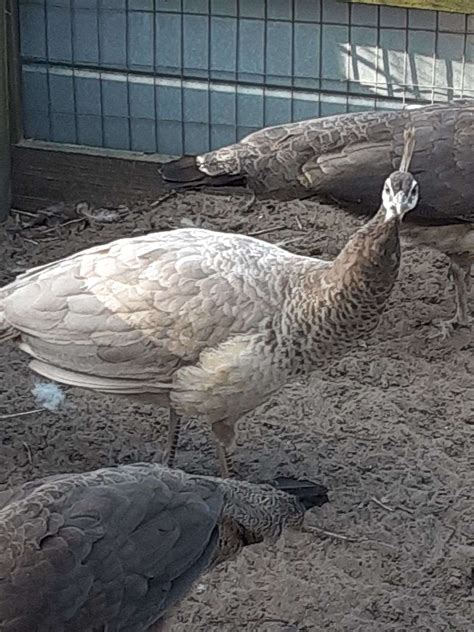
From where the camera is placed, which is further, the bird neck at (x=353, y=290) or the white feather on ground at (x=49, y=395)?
the white feather on ground at (x=49, y=395)

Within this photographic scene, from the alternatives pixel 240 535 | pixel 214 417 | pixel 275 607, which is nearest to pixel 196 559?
pixel 240 535

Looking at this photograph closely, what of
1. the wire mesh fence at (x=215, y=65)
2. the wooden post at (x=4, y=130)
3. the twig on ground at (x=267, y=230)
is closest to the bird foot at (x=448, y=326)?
the twig on ground at (x=267, y=230)

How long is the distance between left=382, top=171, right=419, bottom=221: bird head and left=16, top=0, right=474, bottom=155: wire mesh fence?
8.35ft

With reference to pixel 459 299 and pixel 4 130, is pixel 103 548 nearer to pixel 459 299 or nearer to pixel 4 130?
pixel 459 299

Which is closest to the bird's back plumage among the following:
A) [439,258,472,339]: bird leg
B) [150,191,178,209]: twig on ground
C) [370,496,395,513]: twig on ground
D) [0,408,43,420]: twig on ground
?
[439,258,472,339]: bird leg

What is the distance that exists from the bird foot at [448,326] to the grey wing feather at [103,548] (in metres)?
2.22

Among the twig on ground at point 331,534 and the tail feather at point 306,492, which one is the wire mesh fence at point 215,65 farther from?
the tail feather at point 306,492

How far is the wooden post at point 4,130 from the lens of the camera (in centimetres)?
625

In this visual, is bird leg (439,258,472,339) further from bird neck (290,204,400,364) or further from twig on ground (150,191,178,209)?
twig on ground (150,191,178,209)

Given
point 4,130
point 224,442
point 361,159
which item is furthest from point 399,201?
point 4,130

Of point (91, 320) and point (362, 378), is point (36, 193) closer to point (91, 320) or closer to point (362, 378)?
point (362, 378)

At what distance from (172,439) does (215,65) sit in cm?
276

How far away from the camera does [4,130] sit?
6.41 m

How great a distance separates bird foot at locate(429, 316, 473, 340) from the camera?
5.18 metres
